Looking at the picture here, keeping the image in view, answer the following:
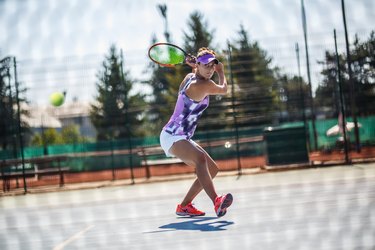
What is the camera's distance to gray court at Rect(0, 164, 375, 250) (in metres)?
3.61

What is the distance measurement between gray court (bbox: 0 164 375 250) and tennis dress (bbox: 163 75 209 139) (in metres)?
0.91

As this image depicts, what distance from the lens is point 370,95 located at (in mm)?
13570

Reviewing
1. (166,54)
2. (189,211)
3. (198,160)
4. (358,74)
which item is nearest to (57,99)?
(358,74)

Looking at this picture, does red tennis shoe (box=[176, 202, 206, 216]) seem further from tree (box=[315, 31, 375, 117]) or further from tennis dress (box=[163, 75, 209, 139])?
tree (box=[315, 31, 375, 117])

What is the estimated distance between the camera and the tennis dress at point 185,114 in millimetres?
5035

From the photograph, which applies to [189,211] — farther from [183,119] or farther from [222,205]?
[183,119]

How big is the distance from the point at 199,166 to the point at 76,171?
18.1 meters

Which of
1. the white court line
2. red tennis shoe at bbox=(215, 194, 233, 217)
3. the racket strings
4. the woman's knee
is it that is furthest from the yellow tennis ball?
red tennis shoe at bbox=(215, 194, 233, 217)

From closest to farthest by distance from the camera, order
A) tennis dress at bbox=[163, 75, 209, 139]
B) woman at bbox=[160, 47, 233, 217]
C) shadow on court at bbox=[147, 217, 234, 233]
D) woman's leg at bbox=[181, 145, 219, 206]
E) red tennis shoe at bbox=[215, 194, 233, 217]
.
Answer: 1. shadow on court at bbox=[147, 217, 234, 233]
2. red tennis shoe at bbox=[215, 194, 233, 217]
3. woman at bbox=[160, 47, 233, 217]
4. tennis dress at bbox=[163, 75, 209, 139]
5. woman's leg at bbox=[181, 145, 219, 206]

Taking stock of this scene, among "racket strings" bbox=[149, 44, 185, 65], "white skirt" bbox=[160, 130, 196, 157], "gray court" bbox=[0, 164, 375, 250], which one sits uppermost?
"racket strings" bbox=[149, 44, 185, 65]

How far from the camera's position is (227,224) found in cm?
456

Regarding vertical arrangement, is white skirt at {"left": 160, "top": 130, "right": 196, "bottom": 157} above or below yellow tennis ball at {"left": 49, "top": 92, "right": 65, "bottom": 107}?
below

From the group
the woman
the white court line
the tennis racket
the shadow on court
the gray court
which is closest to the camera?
the gray court

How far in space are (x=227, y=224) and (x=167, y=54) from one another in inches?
117
